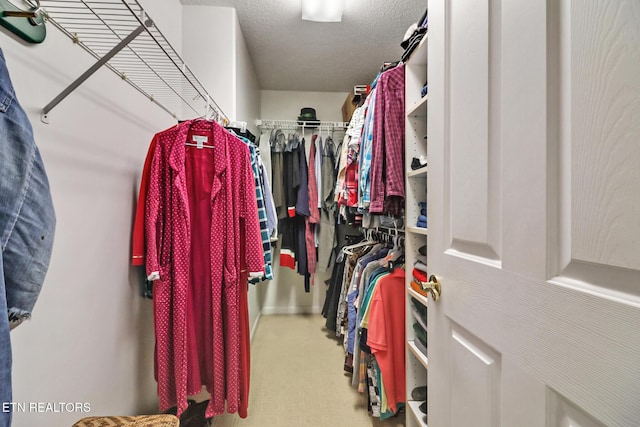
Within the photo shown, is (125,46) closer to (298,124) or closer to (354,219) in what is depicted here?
(354,219)

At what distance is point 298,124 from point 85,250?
2140 millimetres

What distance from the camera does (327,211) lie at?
2.52 metres

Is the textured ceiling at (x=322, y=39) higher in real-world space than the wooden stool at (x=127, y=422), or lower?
higher

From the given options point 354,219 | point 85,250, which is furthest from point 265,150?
point 85,250

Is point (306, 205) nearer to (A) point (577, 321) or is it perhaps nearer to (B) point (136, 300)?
(B) point (136, 300)

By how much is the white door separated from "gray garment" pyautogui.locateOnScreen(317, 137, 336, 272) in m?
1.78

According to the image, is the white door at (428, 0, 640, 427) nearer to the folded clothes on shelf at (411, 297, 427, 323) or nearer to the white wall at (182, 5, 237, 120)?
the folded clothes on shelf at (411, 297, 427, 323)

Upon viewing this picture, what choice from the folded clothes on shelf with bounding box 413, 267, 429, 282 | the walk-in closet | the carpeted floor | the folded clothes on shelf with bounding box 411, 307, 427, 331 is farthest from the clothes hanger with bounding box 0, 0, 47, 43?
the carpeted floor

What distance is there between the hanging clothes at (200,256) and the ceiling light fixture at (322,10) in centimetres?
112

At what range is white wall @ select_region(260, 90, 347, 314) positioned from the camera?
9.66 feet

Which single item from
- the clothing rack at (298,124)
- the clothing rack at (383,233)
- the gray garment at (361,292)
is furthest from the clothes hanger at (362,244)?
the clothing rack at (298,124)

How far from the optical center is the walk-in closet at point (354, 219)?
1.24 feet

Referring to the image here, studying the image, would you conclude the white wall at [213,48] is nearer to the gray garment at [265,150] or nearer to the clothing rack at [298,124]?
the gray garment at [265,150]

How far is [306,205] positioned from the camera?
2.36m
